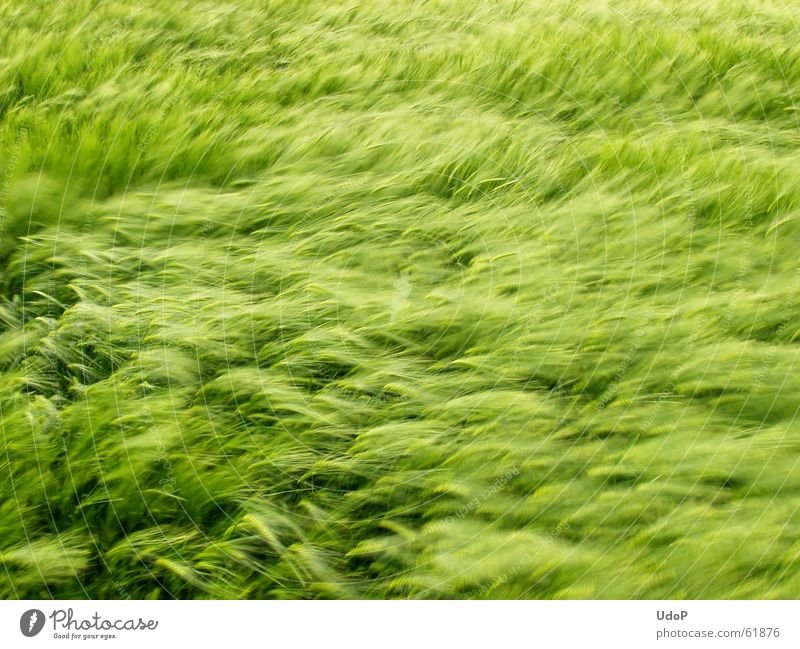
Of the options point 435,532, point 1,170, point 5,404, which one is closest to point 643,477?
point 435,532

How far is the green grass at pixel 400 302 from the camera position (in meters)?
1.24

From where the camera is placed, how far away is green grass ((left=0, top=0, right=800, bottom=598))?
4.06 feet
